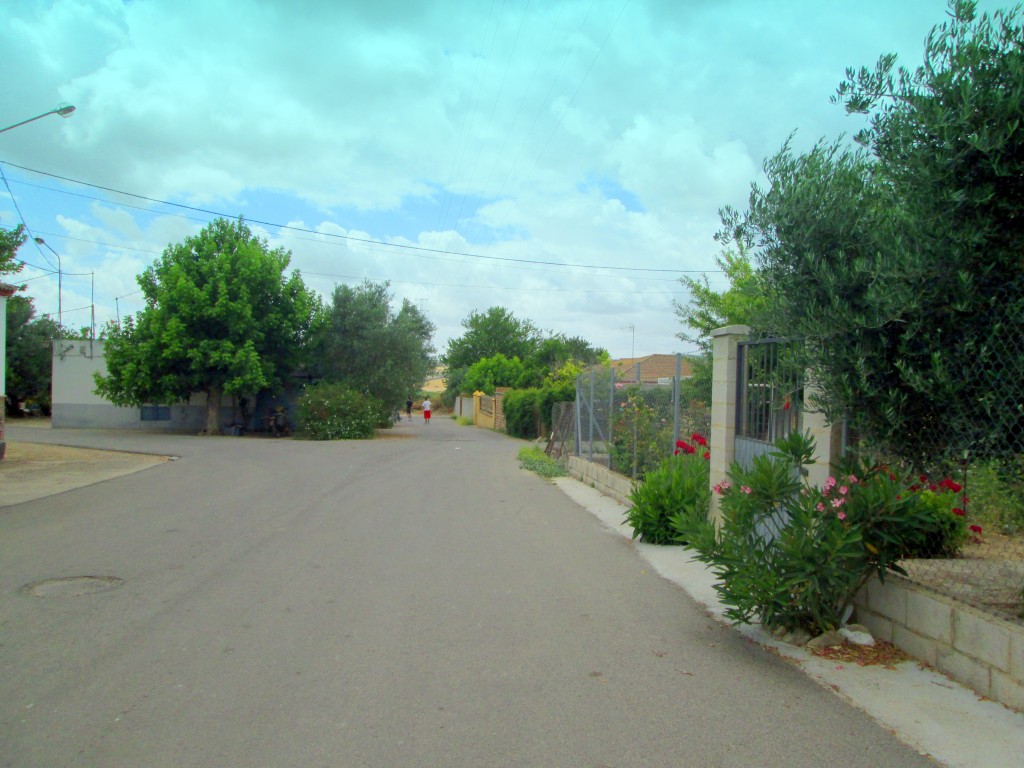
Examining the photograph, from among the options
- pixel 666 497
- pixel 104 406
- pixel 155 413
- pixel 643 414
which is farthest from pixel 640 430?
pixel 104 406

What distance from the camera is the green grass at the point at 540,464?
18064 mm

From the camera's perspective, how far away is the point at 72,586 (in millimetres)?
7137

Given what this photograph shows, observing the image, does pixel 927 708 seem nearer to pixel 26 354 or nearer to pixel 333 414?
pixel 333 414

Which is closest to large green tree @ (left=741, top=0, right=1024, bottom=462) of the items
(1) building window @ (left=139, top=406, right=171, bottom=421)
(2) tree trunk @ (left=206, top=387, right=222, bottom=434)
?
(2) tree trunk @ (left=206, top=387, right=222, bottom=434)

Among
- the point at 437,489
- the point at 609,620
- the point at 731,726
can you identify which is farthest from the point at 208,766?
the point at 437,489

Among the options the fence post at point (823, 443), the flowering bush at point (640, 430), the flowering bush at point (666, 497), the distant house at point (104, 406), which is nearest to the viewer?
the fence post at point (823, 443)

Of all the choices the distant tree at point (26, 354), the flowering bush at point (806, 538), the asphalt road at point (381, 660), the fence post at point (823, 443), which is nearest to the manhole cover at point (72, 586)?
the asphalt road at point (381, 660)

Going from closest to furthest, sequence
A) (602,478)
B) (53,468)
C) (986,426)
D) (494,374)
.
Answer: (986,426)
(602,478)
(53,468)
(494,374)

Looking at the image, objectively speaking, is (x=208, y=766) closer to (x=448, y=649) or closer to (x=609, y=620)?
(x=448, y=649)

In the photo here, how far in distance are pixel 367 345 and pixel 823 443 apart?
27.2m

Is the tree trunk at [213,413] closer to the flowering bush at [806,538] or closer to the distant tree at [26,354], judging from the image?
the distant tree at [26,354]

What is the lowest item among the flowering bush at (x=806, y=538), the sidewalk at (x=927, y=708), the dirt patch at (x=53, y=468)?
the dirt patch at (x=53, y=468)

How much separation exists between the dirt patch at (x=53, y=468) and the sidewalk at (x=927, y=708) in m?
12.1

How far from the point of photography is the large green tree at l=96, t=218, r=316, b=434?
28.4 m
